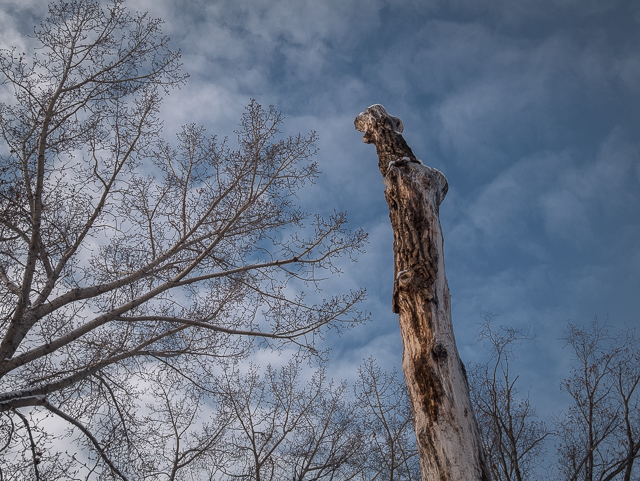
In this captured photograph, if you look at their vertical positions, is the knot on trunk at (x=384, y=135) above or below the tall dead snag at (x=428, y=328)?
above

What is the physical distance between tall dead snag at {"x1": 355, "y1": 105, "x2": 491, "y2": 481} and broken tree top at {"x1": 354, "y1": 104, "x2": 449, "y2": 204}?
0.05ft

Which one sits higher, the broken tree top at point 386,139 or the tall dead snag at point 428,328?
the broken tree top at point 386,139

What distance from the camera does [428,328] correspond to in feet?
12.3

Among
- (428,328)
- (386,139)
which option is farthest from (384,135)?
(428,328)

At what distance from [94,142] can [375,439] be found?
852 centimetres

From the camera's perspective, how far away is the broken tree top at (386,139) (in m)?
4.79

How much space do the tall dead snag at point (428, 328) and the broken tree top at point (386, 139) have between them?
0.05ft

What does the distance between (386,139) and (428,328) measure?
2.50m

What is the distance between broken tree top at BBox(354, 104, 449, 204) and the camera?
479 centimetres

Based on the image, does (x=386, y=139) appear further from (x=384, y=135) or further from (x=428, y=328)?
(x=428, y=328)

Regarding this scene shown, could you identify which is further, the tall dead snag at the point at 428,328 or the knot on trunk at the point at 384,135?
the knot on trunk at the point at 384,135

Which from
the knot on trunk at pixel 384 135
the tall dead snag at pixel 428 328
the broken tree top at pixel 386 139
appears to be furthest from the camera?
the knot on trunk at pixel 384 135

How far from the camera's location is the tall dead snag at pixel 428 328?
10.6 ft

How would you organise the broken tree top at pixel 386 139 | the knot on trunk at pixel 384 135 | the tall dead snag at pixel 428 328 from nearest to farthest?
the tall dead snag at pixel 428 328
the broken tree top at pixel 386 139
the knot on trunk at pixel 384 135
